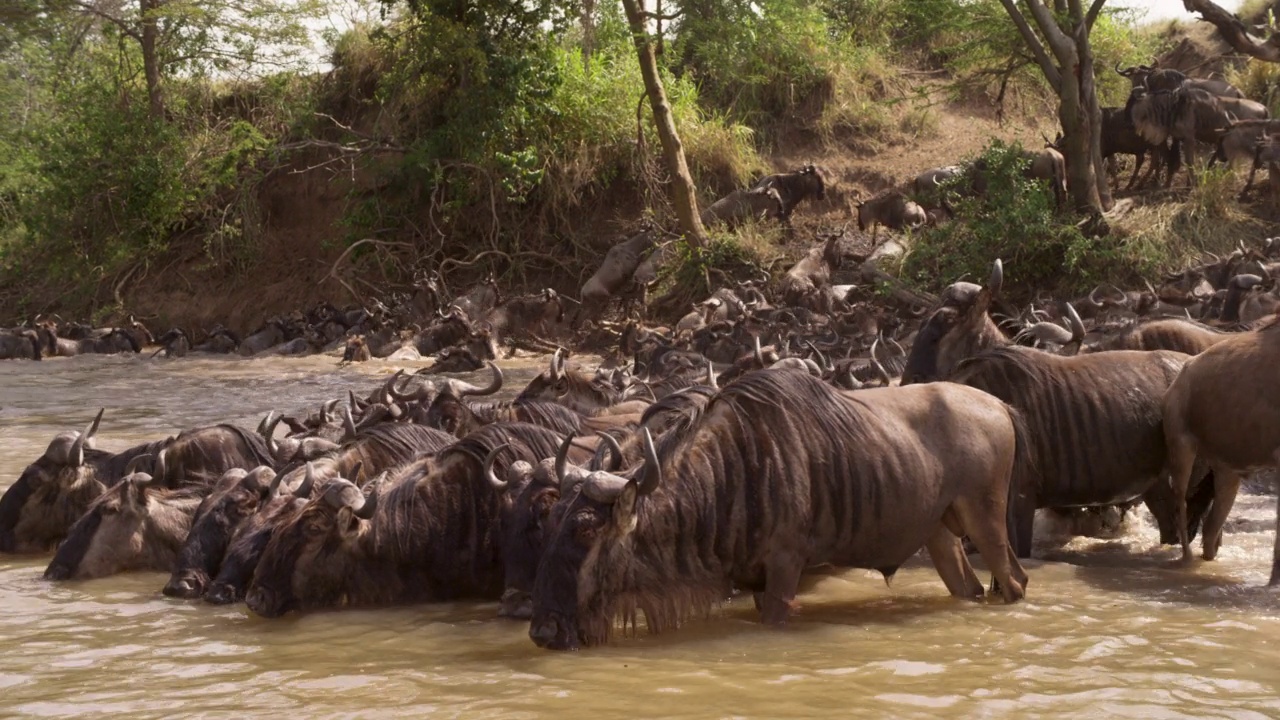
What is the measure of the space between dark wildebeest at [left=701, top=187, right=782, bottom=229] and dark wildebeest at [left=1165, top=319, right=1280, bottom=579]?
13678 millimetres


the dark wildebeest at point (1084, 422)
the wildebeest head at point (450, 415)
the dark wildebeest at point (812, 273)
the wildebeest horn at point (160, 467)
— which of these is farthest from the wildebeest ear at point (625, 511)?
the dark wildebeest at point (812, 273)

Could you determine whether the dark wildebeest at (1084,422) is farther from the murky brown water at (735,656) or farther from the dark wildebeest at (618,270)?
the dark wildebeest at (618,270)

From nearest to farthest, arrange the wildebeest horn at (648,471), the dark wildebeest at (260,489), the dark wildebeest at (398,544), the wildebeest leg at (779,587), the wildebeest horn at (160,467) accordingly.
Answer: the wildebeest horn at (648,471) < the wildebeest leg at (779,587) < the dark wildebeest at (398,544) < the dark wildebeest at (260,489) < the wildebeest horn at (160,467)

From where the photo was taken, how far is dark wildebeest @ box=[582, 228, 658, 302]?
63.5 feet

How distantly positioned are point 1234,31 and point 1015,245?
10.9 feet

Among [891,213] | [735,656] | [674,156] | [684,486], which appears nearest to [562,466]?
[684,486]

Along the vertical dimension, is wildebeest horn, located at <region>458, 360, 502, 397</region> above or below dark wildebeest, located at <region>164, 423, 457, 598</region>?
above

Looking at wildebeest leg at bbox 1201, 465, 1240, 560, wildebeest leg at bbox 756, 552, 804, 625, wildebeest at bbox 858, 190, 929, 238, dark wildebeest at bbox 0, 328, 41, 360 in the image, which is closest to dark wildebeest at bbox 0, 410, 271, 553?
wildebeest leg at bbox 756, 552, 804, 625

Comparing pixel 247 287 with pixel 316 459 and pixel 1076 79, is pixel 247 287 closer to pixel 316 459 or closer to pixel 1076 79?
pixel 1076 79

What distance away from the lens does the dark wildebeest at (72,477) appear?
25.0 ft

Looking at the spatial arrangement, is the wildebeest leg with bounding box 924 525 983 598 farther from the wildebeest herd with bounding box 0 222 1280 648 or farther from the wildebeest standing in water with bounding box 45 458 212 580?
the wildebeest standing in water with bounding box 45 458 212 580

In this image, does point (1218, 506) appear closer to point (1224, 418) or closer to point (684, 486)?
point (1224, 418)

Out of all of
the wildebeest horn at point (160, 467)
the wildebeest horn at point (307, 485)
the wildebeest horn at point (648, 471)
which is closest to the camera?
the wildebeest horn at point (648, 471)

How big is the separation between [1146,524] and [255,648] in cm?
485
